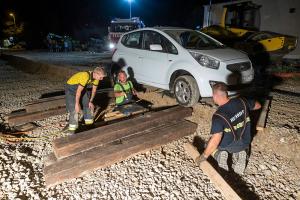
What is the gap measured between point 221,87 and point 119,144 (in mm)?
1880

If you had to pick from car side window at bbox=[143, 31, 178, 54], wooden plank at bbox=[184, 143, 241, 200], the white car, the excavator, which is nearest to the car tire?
the white car

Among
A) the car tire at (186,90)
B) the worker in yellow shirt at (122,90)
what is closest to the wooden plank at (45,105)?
the worker in yellow shirt at (122,90)

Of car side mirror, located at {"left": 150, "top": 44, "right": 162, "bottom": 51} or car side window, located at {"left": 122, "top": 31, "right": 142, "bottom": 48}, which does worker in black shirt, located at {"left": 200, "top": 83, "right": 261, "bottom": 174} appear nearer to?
car side mirror, located at {"left": 150, "top": 44, "right": 162, "bottom": 51}

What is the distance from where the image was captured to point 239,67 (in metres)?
5.11

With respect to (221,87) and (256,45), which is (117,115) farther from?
(256,45)

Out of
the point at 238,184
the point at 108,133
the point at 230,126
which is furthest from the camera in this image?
the point at 108,133

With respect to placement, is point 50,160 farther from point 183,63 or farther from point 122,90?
point 183,63

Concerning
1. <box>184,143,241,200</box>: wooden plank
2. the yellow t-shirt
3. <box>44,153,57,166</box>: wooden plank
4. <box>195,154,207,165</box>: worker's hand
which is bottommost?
<box>184,143,241,200</box>: wooden plank

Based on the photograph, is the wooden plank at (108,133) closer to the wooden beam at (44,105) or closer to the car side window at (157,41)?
the car side window at (157,41)

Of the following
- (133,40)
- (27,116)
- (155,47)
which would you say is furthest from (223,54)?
(27,116)

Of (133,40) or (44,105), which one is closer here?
(44,105)

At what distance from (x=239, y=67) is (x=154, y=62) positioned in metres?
1.88

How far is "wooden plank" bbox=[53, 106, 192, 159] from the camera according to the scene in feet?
12.7

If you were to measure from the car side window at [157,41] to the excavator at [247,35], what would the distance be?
273 inches
